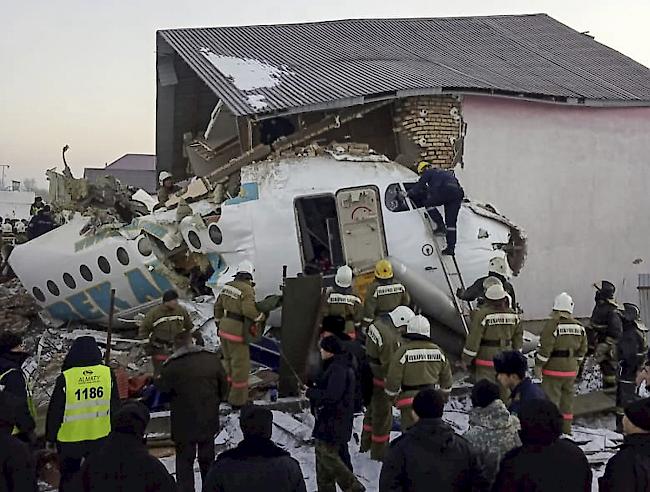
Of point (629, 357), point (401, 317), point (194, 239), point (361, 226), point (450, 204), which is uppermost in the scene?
point (450, 204)

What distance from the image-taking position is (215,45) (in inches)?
588

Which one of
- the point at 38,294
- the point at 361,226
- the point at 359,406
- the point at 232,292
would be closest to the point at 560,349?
the point at 359,406

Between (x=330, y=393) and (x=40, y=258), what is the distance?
728cm

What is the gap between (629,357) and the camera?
8383 millimetres

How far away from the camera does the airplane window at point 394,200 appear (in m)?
9.16

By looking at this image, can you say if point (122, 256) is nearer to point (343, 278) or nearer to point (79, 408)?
point (343, 278)

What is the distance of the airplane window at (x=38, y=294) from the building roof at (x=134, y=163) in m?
43.6

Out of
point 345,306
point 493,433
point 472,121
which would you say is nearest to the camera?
A: point 493,433

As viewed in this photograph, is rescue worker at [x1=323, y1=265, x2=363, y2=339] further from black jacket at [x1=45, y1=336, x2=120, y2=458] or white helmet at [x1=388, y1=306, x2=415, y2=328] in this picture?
black jacket at [x1=45, y1=336, x2=120, y2=458]

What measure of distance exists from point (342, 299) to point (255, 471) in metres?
4.46

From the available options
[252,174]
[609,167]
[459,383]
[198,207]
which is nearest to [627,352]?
[459,383]

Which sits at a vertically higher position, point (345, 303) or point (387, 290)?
point (387, 290)

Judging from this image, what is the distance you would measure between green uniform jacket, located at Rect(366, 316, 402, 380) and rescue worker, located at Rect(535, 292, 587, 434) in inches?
67.1

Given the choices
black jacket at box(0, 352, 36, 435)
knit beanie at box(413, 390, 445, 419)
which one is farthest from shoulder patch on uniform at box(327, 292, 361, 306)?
knit beanie at box(413, 390, 445, 419)
